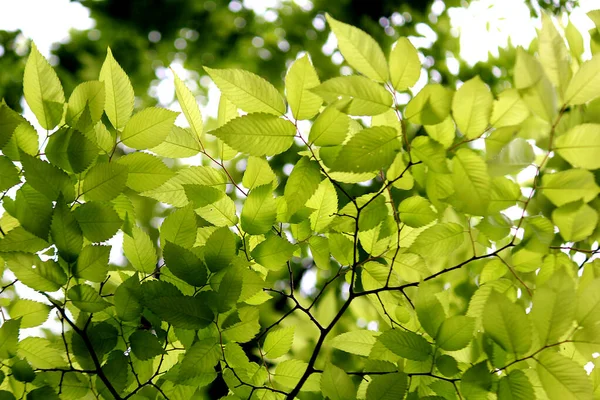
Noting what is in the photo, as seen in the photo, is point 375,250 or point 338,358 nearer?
point 375,250

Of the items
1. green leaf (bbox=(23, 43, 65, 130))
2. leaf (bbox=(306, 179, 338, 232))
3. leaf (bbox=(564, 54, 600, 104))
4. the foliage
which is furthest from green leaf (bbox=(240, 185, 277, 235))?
leaf (bbox=(564, 54, 600, 104))

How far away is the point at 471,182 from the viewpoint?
712 mm

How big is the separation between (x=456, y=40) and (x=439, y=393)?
3214mm

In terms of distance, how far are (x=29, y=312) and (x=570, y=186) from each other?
838 mm

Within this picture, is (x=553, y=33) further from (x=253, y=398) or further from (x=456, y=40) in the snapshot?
(x=456, y=40)

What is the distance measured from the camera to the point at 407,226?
3.17 feet

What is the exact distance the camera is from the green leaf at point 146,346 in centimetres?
81

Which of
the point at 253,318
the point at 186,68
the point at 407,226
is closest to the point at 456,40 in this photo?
the point at 186,68

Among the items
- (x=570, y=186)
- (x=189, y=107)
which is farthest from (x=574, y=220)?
(x=189, y=107)

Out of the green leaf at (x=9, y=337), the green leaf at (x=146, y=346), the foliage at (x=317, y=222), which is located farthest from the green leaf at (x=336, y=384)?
the green leaf at (x=9, y=337)

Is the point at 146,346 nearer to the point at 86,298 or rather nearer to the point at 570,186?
the point at 86,298

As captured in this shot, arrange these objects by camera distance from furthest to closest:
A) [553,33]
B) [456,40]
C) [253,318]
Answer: [456,40], [253,318], [553,33]

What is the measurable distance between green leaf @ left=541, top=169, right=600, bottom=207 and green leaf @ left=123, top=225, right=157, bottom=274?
1.98 ft

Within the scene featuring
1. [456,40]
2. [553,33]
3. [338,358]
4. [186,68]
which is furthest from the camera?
[186,68]
